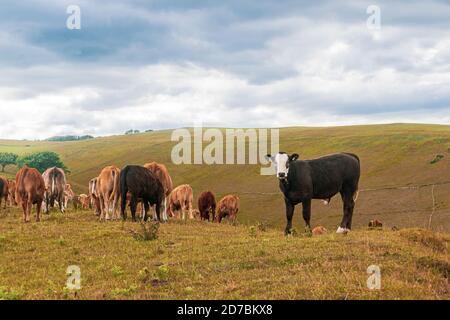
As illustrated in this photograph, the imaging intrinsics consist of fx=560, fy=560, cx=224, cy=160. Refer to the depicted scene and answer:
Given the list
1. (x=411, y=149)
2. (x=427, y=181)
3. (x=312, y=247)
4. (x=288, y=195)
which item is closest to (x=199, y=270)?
(x=312, y=247)

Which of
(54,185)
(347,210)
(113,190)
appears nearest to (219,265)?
(347,210)

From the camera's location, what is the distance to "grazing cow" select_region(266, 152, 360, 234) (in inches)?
747

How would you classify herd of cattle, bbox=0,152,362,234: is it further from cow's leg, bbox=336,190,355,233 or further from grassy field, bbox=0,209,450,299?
grassy field, bbox=0,209,450,299

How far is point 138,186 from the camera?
23.9 m

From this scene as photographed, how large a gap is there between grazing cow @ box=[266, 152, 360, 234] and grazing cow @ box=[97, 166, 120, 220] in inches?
355

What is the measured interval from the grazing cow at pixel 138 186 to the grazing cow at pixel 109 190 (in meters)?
1.60

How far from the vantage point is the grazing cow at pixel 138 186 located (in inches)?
934

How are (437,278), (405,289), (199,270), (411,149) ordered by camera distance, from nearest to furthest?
1. (405,289)
2. (437,278)
3. (199,270)
4. (411,149)

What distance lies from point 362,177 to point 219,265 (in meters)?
79.2

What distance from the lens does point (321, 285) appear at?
10383 mm

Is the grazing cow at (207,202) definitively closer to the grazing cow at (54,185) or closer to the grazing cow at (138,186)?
the grazing cow at (54,185)

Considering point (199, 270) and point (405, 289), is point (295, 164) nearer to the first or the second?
point (199, 270)
